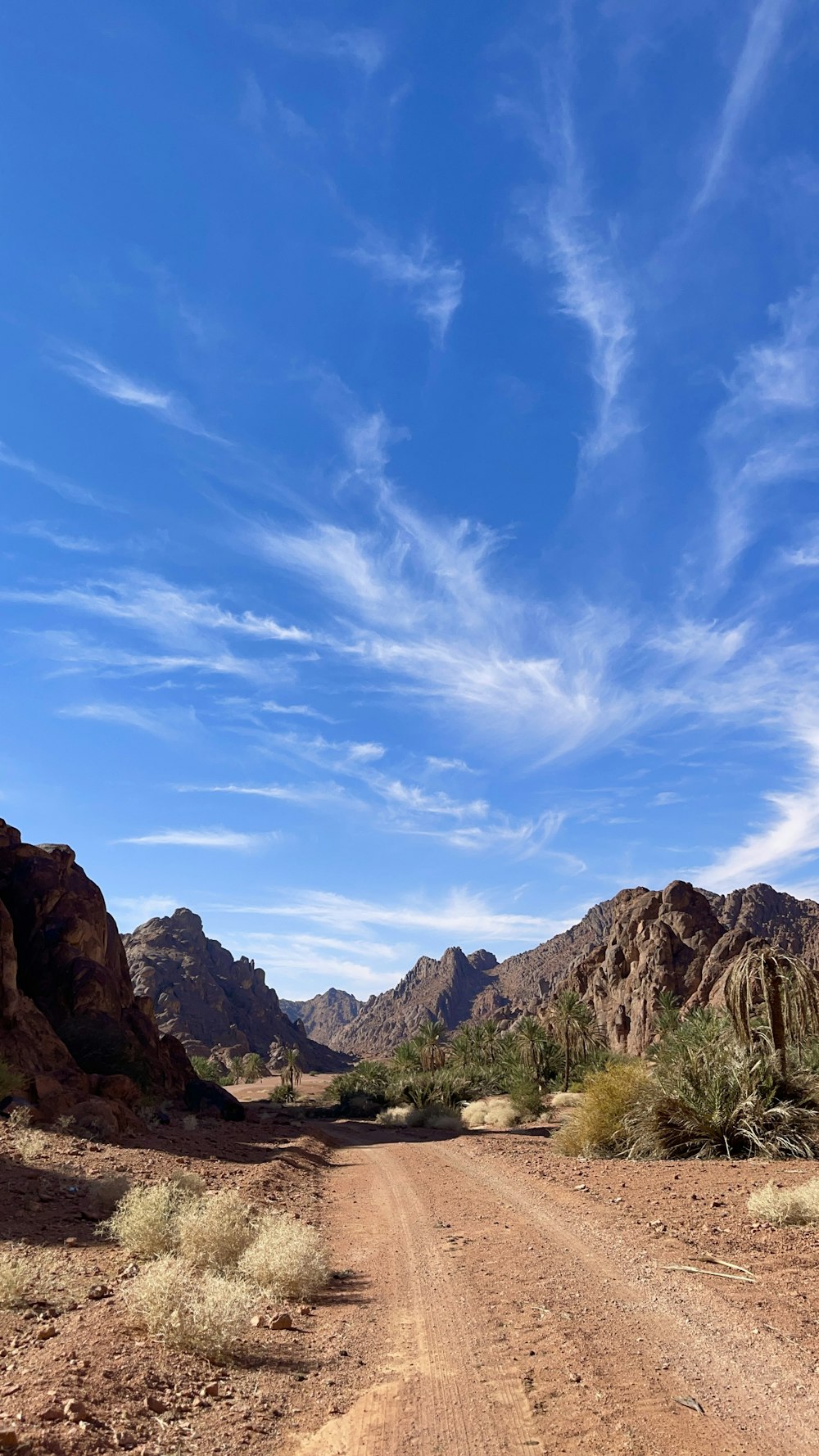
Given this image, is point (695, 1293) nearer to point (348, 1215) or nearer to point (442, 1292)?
point (442, 1292)

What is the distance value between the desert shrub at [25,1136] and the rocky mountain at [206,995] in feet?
305

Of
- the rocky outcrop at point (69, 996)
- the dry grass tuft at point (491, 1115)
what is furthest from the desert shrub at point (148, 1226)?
the dry grass tuft at point (491, 1115)

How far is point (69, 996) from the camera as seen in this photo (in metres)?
33.2

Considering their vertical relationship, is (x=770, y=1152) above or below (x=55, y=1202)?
above

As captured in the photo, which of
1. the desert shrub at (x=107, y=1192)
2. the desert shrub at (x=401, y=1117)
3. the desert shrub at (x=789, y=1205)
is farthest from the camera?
the desert shrub at (x=401, y=1117)

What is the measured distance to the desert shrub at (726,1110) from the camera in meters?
14.5

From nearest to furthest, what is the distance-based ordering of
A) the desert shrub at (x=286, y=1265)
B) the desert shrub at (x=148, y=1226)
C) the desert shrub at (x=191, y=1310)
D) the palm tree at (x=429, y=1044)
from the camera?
the desert shrub at (x=191, y=1310), the desert shrub at (x=286, y=1265), the desert shrub at (x=148, y=1226), the palm tree at (x=429, y=1044)

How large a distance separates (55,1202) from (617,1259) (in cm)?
861

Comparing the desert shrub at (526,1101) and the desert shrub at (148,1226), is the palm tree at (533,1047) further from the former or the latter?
the desert shrub at (148,1226)

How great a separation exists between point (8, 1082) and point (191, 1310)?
16.8 meters

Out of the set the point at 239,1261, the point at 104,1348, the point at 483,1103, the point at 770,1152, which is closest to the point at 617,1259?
the point at 239,1261

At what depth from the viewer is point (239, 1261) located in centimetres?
829

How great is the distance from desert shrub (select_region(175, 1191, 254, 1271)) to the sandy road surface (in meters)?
1.59

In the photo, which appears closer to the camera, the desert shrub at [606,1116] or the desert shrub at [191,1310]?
the desert shrub at [191,1310]
